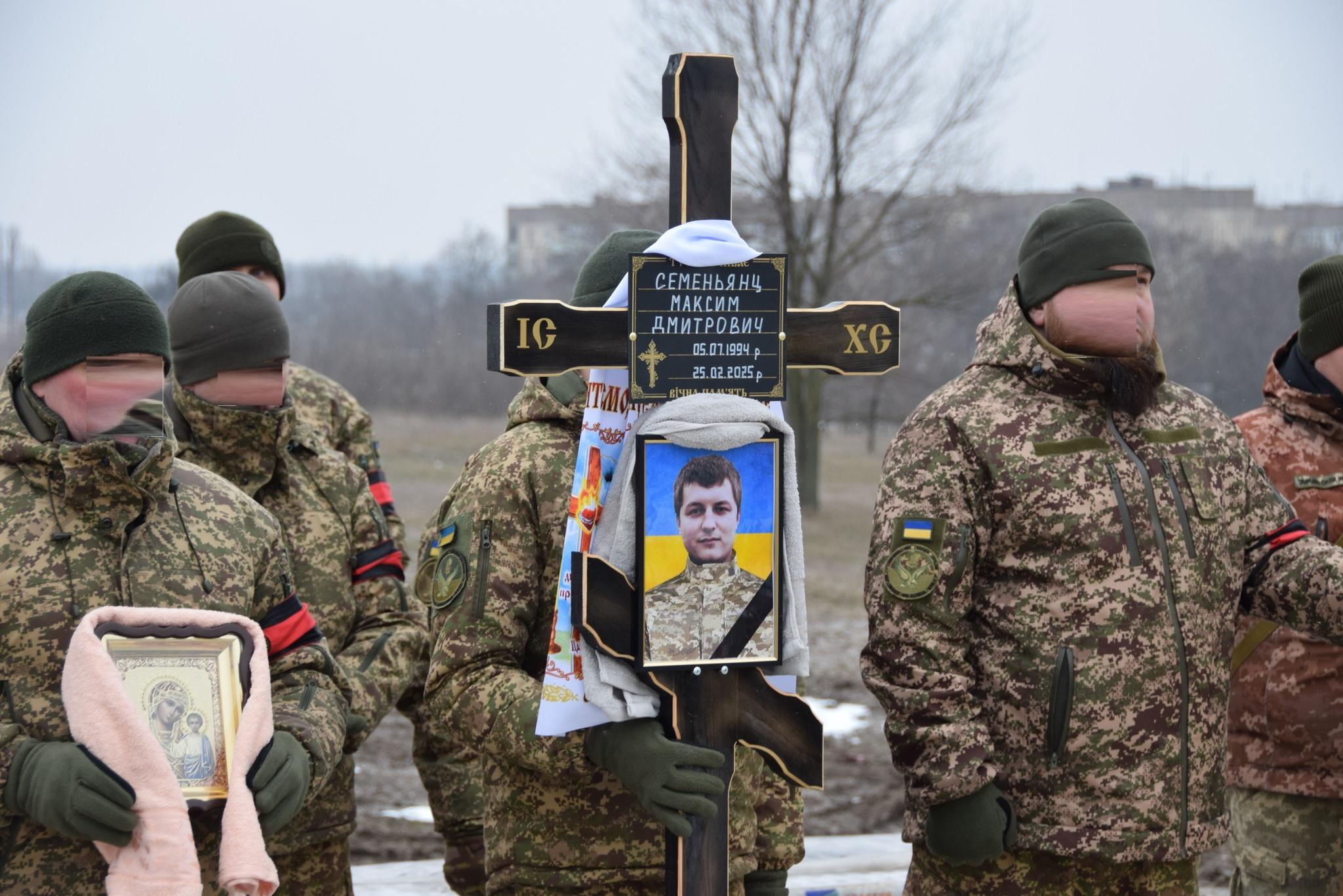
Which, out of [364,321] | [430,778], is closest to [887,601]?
[430,778]

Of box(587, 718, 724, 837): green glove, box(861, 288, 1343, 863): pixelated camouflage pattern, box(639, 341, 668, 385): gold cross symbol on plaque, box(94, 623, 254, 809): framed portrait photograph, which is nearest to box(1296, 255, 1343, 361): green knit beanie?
box(861, 288, 1343, 863): pixelated camouflage pattern

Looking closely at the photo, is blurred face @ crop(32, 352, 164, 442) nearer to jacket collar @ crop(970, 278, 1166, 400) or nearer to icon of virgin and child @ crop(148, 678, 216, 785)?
icon of virgin and child @ crop(148, 678, 216, 785)

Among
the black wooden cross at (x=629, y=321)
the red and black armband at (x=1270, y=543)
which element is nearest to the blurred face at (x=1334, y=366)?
the red and black armband at (x=1270, y=543)

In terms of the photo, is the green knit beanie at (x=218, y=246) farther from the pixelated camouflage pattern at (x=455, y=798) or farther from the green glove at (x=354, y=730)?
the green glove at (x=354, y=730)

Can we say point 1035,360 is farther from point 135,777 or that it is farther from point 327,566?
point 135,777

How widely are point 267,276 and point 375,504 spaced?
1295mm

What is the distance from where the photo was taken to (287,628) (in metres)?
3.08

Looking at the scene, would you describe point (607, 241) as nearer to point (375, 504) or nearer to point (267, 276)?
point (375, 504)

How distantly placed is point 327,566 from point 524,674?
116 centimetres

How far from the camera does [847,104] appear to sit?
17484 mm

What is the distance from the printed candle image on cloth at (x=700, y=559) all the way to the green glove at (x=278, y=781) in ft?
2.67

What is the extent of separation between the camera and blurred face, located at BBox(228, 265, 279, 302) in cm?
486

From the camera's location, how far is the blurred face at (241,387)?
12.2ft

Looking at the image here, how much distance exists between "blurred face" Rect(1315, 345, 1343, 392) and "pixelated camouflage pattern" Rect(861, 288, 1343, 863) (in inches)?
47.3
